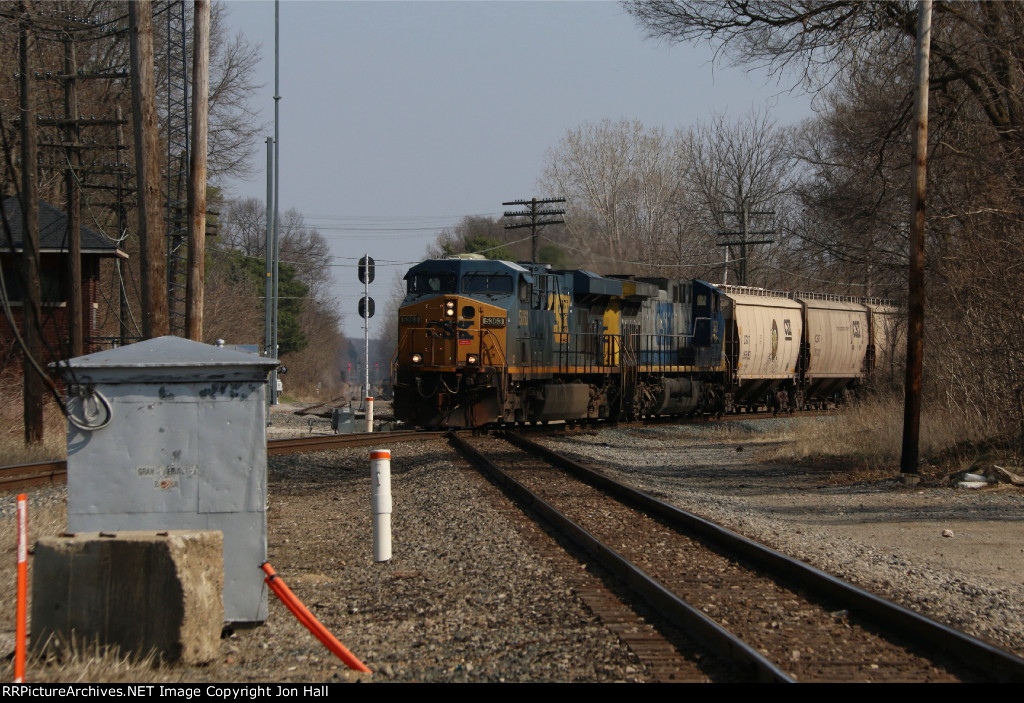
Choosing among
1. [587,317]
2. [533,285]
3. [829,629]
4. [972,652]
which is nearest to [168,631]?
[829,629]

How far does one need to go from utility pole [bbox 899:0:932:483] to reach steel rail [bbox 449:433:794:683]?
6025 mm

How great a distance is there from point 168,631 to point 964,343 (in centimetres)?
1276

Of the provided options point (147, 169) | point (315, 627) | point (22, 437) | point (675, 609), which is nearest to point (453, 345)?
point (147, 169)

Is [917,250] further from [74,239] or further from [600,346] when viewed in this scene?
[74,239]

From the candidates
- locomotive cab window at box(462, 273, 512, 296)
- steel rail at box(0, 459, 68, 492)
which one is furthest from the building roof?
steel rail at box(0, 459, 68, 492)

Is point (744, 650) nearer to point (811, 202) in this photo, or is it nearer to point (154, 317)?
point (154, 317)

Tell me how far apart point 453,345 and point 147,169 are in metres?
7.29

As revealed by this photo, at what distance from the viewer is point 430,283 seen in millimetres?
18562

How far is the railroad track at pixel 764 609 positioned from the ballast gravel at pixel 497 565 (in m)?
0.44

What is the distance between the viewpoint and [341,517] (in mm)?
10281

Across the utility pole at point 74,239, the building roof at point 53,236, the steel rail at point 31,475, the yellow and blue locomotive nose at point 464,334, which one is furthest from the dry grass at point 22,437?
the yellow and blue locomotive nose at point 464,334

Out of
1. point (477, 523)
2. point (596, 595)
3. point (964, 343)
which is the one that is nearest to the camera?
point (596, 595)

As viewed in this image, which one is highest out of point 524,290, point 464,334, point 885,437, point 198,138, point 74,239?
point 198,138

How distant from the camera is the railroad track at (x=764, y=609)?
15.9 ft
